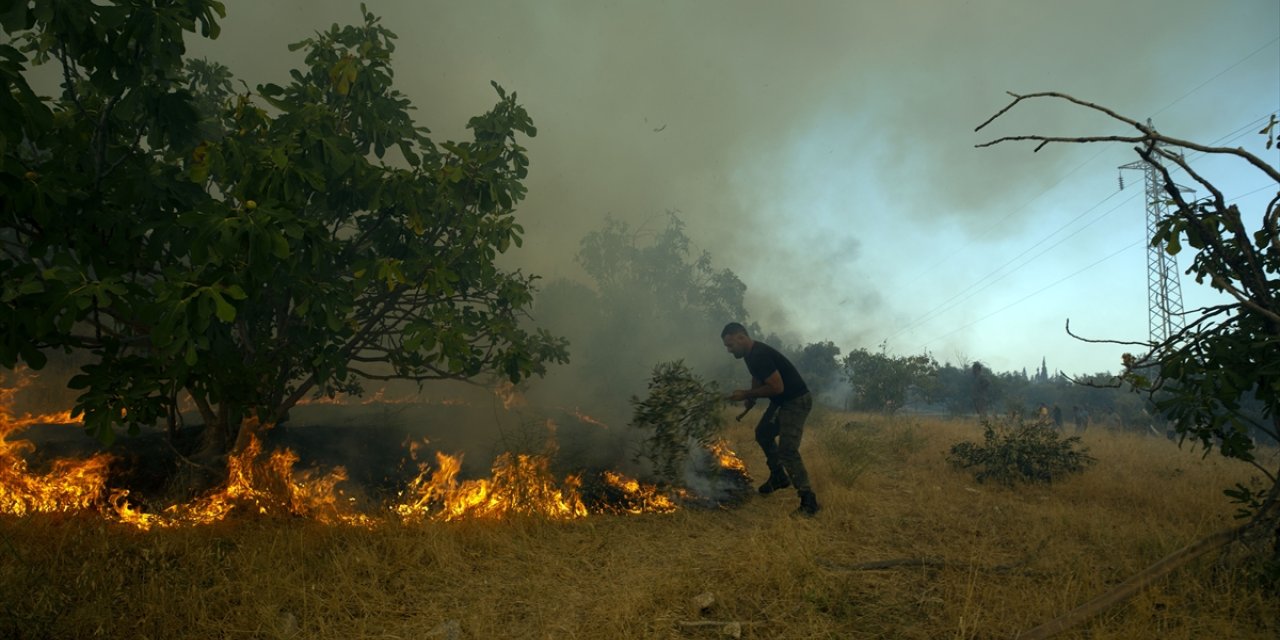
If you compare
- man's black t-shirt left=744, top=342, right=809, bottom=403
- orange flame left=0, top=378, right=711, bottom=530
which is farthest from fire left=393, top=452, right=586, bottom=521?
man's black t-shirt left=744, top=342, right=809, bottom=403

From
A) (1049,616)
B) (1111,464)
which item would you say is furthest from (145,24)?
(1111,464)

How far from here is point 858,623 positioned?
367 cm

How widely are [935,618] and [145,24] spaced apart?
577 cm

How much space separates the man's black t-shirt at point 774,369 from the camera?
671 centimetres

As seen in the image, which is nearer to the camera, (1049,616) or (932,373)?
(1049,616)

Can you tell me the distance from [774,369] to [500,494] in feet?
10.5

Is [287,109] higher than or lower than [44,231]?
higher

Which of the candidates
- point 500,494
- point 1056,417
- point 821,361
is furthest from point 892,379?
point 500,494

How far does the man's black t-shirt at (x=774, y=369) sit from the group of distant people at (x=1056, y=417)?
479cm

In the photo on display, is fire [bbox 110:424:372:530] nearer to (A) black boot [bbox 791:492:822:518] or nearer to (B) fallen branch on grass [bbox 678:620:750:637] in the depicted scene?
(B) fallen branch on grass [bbox 678:620:750:637]

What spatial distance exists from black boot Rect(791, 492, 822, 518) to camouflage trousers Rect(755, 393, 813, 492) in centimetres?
7

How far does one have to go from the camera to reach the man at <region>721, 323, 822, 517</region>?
6344mm

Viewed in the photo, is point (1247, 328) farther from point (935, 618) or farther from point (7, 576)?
point (7, 576)

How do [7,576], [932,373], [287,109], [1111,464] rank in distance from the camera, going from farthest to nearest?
1. [932,373]
2. [1111,464]
3. [287,109]
4. [7,576]
